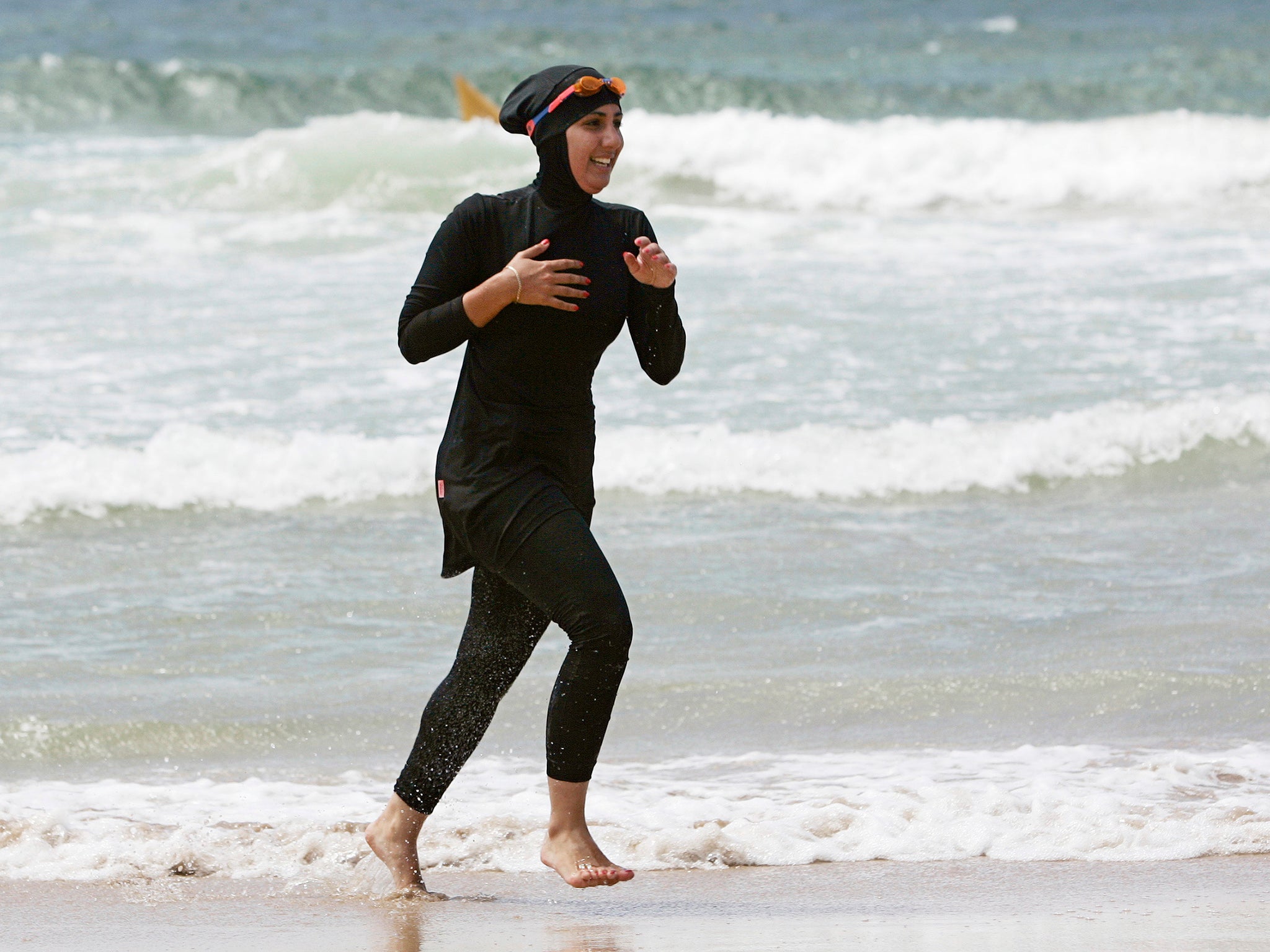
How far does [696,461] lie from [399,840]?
5.07m

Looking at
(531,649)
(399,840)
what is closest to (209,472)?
(399,840)

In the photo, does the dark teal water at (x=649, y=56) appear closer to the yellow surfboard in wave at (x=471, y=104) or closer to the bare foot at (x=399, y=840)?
the yellow surfboard in wave at (x=471, y=104)

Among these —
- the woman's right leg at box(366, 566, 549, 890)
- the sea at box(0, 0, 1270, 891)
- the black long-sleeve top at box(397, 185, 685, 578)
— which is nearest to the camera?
the black long-sleeve top at box(397, 185, 685, 578)

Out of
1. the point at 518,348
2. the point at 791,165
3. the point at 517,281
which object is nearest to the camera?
the point at 517,281

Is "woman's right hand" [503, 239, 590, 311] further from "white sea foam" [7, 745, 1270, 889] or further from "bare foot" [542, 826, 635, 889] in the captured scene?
"white sea foam" [7, 745, 1270, 889]

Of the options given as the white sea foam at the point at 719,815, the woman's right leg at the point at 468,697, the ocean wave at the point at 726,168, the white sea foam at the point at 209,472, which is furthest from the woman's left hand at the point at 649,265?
the ocean wave at the point at 726,168

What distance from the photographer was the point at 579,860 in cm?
364

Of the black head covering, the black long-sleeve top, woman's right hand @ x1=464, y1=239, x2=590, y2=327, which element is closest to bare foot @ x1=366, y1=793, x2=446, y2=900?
the black long-sleeve top

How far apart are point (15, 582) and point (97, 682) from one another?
4.91ft

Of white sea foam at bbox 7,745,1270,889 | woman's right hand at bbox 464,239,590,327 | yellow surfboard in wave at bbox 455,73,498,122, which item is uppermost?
yellow surfboard in wave at bbox 455,73,498,122

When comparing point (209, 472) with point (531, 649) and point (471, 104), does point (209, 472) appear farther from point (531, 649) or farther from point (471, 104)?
point (471, 104)

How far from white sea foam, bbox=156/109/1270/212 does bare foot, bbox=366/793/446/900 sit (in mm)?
13638

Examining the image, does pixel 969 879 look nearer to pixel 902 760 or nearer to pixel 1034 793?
pixel 1034 793

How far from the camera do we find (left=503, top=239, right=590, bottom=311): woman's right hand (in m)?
3.48
